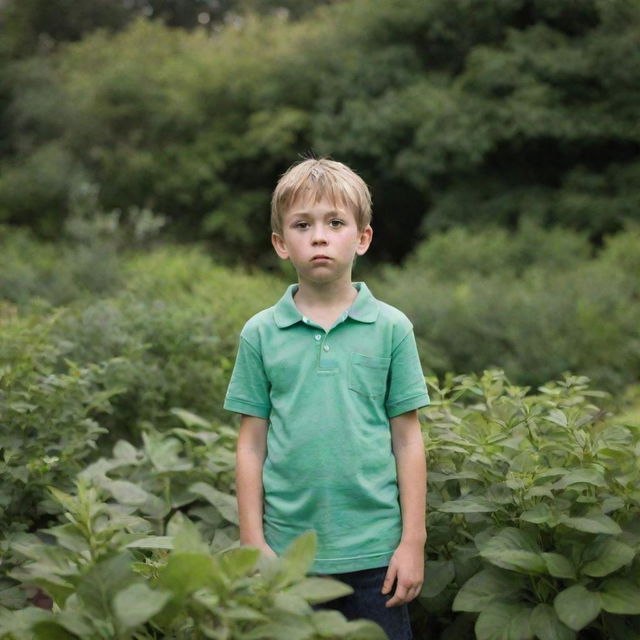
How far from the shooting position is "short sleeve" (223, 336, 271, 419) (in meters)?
2.21

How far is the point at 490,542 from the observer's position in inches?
84.3

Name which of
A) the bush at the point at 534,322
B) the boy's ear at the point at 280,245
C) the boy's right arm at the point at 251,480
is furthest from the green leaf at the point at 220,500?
the bush at the point at 534,322

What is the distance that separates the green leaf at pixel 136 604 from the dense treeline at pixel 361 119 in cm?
1308

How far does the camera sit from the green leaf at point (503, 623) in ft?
6.72

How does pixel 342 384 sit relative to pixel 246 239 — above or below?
above

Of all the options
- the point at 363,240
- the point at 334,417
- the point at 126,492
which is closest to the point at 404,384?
the point at 334,417

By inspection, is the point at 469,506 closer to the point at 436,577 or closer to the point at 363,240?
the point at 436,577

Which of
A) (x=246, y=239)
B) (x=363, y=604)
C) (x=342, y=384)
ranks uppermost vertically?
(x=342, y=384)

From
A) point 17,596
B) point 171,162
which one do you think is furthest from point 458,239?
point 17,596

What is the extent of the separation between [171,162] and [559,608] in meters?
16.7

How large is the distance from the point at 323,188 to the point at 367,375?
48cm

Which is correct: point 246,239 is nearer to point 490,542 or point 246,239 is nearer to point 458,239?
point 458,239

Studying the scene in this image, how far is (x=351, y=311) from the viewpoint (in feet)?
7.23

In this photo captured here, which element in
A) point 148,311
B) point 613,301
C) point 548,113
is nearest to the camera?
point 148,311
